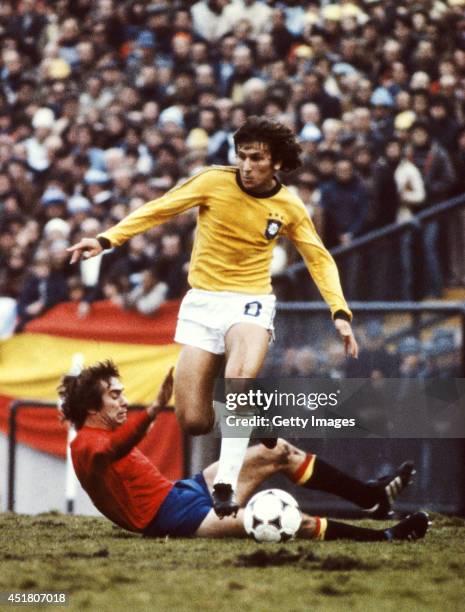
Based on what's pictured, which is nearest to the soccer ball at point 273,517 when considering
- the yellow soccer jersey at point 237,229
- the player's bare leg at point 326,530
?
the player's bare leg at point 326,530

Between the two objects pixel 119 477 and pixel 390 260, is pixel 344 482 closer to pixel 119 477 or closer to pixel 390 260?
pixel 119 477

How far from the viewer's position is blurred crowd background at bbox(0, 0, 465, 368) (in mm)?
10797

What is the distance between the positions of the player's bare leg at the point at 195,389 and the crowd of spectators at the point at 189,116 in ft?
10.4

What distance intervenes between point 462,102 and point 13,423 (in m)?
4.67

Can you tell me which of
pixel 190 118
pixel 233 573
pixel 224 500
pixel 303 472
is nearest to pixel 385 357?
pixel 303 472

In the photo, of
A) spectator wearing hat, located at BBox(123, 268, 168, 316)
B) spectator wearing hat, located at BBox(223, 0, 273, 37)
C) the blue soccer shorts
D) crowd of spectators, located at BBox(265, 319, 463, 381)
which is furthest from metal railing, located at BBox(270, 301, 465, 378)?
spectator wearing hat, located at BBox(223, 0, 273, 37)

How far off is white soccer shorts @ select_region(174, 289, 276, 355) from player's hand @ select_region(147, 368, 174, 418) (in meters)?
0.74

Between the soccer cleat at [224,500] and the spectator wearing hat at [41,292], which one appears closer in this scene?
the soccer cleat at [224,500]

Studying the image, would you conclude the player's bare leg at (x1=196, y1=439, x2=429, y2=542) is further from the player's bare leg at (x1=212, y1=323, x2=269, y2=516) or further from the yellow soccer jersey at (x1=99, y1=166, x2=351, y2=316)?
the yellow soccer jersey at (x1=99, y1=166, x2=351, y2=316)

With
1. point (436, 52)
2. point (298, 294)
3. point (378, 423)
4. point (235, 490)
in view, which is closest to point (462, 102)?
point (436, 52)

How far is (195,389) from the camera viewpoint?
6.95 m

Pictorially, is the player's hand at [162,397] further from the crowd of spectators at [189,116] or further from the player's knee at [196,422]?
the crowd of spectators at [189,116]

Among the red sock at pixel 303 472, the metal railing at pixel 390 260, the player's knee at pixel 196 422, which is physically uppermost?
the metal railing at pixel 390 260

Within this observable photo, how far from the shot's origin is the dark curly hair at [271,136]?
6816 mm
